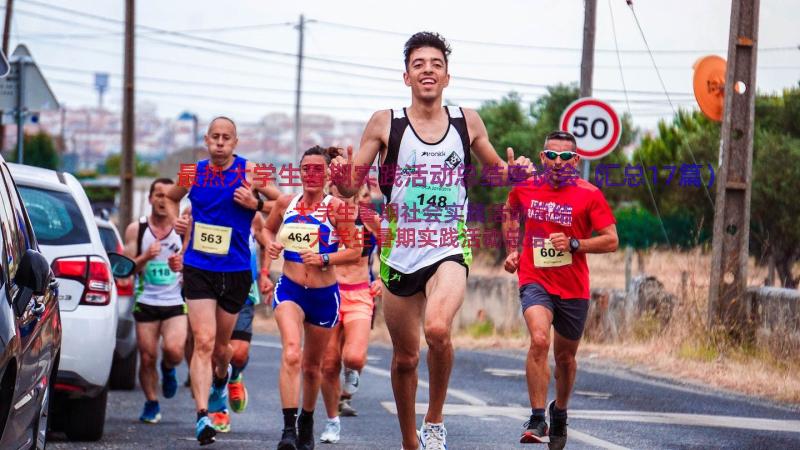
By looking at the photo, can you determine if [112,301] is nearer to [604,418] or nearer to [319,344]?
[319,344]

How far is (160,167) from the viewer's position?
160125 millimetres

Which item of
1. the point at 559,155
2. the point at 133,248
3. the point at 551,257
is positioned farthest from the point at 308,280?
the point at 133,248

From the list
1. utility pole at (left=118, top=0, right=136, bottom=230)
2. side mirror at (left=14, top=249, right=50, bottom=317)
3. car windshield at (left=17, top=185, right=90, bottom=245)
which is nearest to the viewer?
side mirror at (left=14, top=249, right=50, bottom=317)

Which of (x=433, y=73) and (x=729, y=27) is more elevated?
(x=729, y=27)

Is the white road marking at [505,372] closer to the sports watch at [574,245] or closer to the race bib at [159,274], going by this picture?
the race bib at [159,274]

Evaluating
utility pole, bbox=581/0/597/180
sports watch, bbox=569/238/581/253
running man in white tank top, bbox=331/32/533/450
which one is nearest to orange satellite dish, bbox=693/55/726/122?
utility pole, bbox=581/0/597/180

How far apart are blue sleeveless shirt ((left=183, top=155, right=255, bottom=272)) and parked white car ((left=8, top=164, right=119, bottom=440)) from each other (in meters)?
0.71

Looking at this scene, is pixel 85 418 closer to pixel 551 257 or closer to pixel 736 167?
pixel 551 257

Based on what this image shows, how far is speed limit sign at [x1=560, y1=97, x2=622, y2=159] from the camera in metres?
19.0

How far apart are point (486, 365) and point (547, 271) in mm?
8514

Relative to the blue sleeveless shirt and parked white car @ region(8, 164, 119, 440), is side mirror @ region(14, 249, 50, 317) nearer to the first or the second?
parked white car @ region(8, 164, 119, 440)

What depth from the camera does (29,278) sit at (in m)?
6.64

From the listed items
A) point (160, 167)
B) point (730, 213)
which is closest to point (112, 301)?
point (730, 213)

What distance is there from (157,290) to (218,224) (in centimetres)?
304
